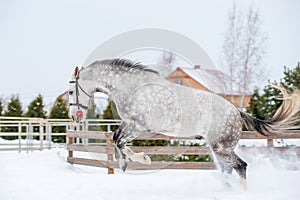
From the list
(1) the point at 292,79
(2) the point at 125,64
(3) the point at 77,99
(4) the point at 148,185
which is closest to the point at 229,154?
(4) the point at 148,185

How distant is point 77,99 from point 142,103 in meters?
0.70

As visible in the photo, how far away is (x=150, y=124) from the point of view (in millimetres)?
4375

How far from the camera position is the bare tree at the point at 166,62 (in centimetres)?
509

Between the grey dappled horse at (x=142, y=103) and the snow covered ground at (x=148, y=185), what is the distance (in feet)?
1.59

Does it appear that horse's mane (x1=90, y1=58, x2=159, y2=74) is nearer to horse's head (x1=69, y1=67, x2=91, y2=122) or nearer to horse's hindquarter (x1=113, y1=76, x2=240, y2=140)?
horse's hindquarter (x1=113, y1=76, x2=240, y2=140)

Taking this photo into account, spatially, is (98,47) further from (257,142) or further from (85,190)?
(257,142)

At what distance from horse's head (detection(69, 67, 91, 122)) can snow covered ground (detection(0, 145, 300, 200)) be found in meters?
0.91

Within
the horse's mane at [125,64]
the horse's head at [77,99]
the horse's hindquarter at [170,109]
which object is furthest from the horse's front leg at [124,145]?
the horse's mane at [125,64]

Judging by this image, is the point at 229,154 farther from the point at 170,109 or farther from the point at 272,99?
the point at 272,99

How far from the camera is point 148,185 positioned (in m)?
5.29

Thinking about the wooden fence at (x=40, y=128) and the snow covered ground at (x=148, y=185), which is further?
the wooden fence at (x=40, y=128)

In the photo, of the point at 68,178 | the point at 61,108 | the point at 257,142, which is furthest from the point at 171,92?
the point at 61,108

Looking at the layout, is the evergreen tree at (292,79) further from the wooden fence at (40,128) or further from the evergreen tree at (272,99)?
the wooden fence at (40,128)

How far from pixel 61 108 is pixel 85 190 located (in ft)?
34.8
